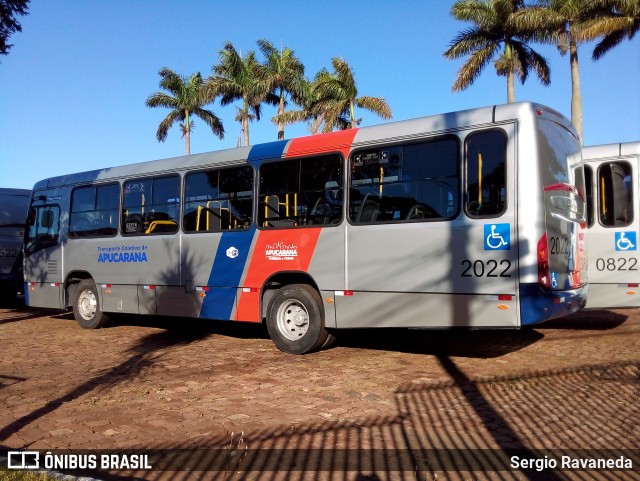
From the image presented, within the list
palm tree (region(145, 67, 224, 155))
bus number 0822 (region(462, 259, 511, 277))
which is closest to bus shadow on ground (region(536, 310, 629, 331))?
bus number 0822 (region(462, 259, 511, 277))

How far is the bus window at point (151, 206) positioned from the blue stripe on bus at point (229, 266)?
4.26 ft

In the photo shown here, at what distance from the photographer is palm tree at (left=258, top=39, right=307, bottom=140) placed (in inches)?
1315

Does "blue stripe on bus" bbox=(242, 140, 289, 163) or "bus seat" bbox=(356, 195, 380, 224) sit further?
"blue stripe on bus" bbox=(242, 140, 289, 163)

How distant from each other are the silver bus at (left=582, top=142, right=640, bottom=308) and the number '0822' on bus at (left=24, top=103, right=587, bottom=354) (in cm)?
196

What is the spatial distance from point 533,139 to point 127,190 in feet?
25.2

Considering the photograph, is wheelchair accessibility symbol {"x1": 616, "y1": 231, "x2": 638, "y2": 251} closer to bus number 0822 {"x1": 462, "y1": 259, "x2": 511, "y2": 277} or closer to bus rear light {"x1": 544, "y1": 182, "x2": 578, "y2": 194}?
bus rear light {"x1": 544, "y1": 182, "x2": 578, "y2": 194}

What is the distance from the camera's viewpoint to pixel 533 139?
22.5 ft

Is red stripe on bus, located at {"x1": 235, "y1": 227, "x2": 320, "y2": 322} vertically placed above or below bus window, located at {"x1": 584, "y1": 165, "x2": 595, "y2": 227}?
below

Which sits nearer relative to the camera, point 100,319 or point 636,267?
point 636,267

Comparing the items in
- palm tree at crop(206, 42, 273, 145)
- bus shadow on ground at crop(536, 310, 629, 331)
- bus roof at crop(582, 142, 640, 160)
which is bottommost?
bus shadow on ground at crop(536, 310, 629, 331)

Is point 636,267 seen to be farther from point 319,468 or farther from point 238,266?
point 319,468

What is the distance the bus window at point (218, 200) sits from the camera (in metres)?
9.48

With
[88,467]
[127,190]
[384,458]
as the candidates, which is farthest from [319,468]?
[127,190]

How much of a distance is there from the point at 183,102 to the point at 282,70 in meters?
8.22
